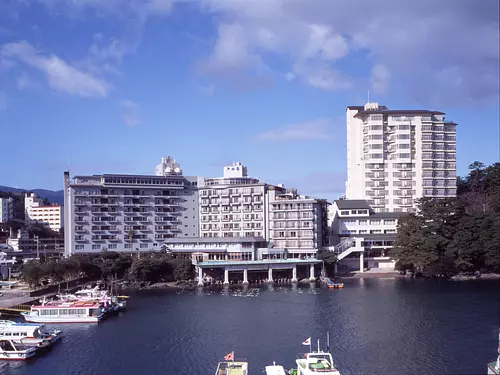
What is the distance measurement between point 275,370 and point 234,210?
48813mm

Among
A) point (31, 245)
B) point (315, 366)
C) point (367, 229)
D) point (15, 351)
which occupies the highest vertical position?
point (367, 229)

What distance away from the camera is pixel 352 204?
7338 centimetres

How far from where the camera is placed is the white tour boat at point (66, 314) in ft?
140

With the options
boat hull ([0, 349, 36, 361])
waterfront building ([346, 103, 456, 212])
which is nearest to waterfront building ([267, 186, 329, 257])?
waterfront building ([346, 103, 456, 212])

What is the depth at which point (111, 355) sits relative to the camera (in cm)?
3197

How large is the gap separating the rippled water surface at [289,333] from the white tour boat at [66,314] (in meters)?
1.11

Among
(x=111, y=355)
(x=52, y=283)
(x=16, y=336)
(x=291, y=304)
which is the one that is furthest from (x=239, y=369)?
(x=52, y=283)

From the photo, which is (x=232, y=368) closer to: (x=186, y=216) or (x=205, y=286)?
(x=205, y=286)

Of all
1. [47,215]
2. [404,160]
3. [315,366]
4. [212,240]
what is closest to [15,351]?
[315,366]

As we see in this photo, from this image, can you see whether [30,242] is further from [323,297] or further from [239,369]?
[239,369]

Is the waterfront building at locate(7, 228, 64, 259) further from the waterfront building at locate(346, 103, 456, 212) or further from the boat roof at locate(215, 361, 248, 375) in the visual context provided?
the boat roof at locate(215, 361, 248, 375)

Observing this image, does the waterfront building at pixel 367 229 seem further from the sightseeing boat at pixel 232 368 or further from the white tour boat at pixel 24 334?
the sightseeing boat at pixel 232 368

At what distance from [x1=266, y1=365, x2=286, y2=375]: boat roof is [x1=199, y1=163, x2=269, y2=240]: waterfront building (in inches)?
1789

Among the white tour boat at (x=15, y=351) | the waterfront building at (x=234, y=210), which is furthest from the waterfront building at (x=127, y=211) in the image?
the white tour boat at (x=15, y=351)
